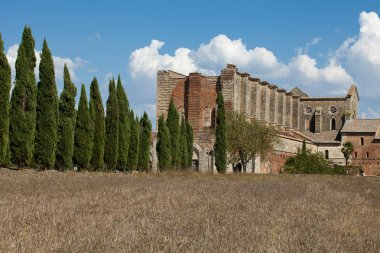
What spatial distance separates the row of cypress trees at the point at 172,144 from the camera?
1645 inches

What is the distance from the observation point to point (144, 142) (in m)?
41.2

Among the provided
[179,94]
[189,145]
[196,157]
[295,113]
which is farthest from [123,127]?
[295,113]

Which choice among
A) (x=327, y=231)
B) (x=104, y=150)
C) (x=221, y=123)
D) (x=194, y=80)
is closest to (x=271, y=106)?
(x=194, y=80)

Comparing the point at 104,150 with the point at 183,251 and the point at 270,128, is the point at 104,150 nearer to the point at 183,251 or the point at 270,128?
the point at 270,128

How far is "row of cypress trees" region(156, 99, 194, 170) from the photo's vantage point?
41.8 meters

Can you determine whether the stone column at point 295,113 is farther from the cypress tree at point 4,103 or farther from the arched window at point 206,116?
the cypress tree at point 4,103

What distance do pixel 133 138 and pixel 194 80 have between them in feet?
63.4

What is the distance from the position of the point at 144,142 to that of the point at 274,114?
3068 cm

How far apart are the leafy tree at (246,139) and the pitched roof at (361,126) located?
95.5 ft

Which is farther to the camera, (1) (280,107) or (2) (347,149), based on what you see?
(2) (347,149)

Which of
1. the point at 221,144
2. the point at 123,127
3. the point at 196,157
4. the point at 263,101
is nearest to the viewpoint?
the point at 123,127

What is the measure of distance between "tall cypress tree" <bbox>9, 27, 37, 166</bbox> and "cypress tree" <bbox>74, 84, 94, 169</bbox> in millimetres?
3985

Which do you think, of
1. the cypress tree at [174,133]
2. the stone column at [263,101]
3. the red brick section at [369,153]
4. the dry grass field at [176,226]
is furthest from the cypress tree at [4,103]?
the red brick section at [369,153]

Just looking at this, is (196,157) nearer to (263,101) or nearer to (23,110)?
(263,101)
